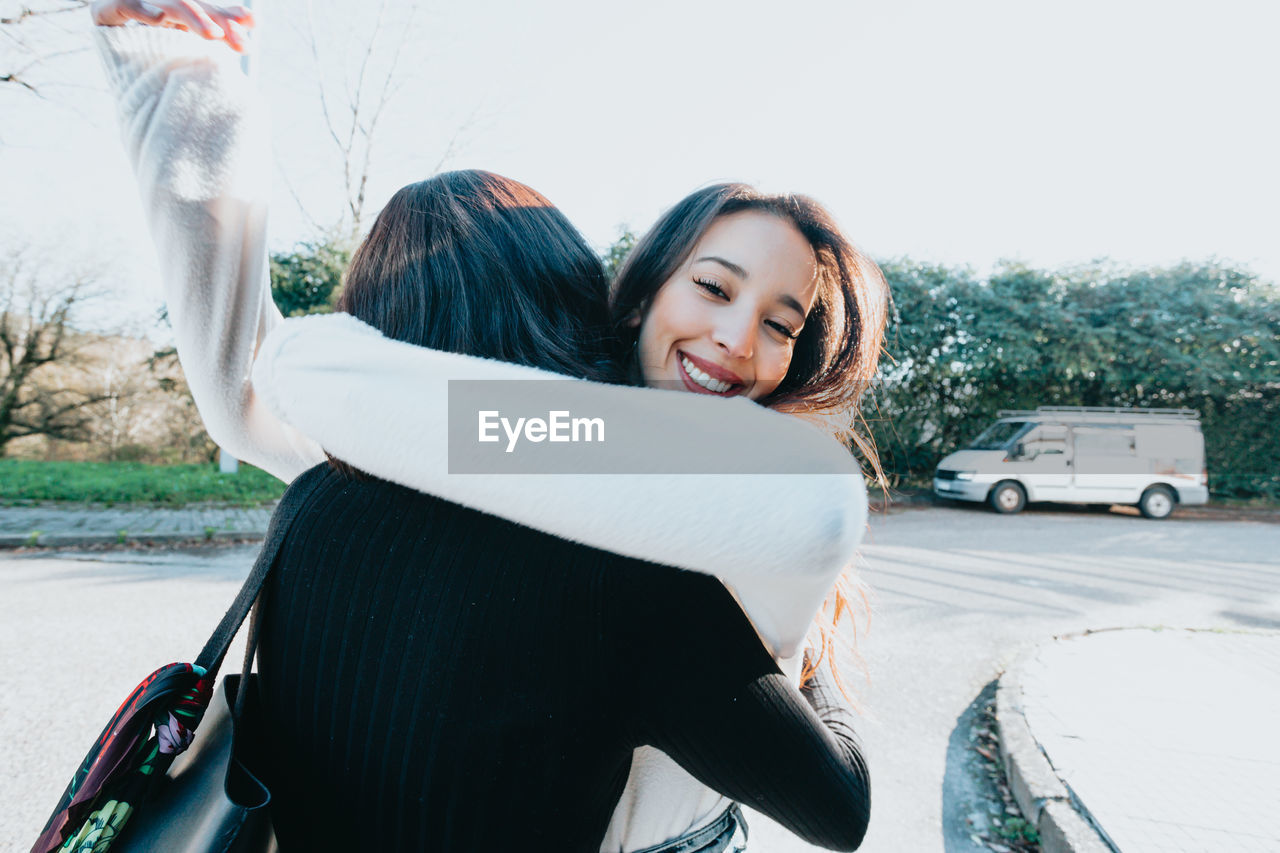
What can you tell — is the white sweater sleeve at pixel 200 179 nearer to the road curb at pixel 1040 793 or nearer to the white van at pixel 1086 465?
the road curb at pixel 1040 793

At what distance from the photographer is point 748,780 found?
0.70 m

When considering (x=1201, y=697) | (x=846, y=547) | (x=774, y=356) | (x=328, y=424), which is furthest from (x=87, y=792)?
(x=1201, y=697)

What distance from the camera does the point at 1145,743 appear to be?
11.6 feet

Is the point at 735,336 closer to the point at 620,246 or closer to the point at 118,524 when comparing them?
the point at 118,524

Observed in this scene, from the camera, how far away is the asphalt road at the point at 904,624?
3.04 m

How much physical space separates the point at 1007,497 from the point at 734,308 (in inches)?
500

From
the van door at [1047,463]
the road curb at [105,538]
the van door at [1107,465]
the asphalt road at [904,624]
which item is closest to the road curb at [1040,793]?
the asphalt road at [904,624]

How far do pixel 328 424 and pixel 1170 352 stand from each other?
16.7 metres

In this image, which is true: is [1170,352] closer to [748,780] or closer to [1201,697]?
[1201,697]

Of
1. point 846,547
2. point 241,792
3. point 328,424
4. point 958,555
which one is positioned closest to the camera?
point 846,547

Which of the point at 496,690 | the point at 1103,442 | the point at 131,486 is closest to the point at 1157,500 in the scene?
the point at 1103,442

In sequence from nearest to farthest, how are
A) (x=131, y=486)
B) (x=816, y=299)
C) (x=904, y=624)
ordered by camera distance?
(x=816, y=299), (x=904, y=624), (x=131, y=486)

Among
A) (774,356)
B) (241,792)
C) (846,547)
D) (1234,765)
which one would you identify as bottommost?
(1234,765)

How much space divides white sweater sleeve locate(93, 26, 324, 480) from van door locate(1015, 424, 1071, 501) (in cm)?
1338
